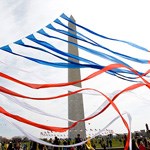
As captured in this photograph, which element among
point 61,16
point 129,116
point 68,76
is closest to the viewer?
point 129,116

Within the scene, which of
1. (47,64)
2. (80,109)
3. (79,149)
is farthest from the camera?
(80,109)

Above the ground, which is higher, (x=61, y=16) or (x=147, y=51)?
(x=61, y=16)

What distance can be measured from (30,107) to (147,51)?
626 cm

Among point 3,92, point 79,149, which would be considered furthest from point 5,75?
point 79,149

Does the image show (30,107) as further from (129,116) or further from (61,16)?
(61,16)

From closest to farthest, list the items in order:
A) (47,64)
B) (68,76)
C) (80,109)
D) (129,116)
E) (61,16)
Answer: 1. (129,116)
2. (47,64)
3. (61,16)
4. (68,76)
5. (80,109)

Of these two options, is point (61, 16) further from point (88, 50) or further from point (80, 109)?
point (80, 109)

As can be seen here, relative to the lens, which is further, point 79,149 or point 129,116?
point 79,149

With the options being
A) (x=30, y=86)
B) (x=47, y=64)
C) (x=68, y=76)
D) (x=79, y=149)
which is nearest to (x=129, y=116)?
(x=30, y=86)

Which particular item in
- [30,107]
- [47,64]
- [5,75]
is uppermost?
[47,64]

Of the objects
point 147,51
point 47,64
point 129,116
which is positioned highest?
point 147,51

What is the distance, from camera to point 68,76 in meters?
24.9

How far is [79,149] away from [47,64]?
9.62 metres

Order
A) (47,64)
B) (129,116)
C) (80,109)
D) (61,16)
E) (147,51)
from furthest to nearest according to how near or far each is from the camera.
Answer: (80,109)
(61,16)
(147,51)
(47,64)
(129,116)
